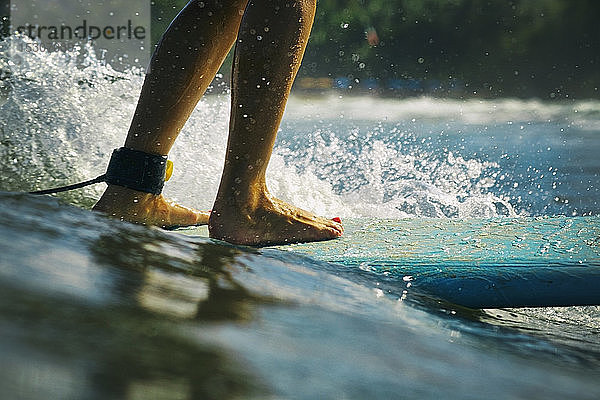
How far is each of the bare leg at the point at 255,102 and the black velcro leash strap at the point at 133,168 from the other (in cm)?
10

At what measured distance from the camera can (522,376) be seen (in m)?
0.38

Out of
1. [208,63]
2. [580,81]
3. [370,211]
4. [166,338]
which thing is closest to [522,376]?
[166,338]

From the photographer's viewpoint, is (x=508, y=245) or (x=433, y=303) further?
(x=508, y=245)

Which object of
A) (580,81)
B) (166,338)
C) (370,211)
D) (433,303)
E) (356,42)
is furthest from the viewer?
(580,81)

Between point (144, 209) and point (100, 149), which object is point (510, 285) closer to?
point (144, 209)

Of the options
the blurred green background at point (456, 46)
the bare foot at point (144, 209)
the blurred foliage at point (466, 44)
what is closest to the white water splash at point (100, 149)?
the bare foot at point (144, 209)

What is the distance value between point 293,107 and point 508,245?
7.56m

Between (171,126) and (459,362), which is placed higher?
(171,126)

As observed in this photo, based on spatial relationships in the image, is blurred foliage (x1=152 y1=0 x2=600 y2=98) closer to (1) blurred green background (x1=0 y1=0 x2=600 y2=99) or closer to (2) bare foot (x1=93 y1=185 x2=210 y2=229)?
(1) blurred green background (x1=0 y1=0 x2=600 y2=99)

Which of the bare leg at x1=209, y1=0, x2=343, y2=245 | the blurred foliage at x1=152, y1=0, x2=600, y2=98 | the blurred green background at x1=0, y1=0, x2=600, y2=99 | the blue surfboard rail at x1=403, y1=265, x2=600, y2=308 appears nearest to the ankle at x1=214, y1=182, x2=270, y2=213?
the bare leg at x1=209, y1=0, x2=343, y2=245

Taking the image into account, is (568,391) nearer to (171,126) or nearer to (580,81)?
(171,126)

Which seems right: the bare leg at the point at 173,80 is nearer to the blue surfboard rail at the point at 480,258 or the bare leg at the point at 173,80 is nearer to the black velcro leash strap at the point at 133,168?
the black velcro leash strap at the point at 133,168

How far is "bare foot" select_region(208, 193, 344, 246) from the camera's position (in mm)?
911

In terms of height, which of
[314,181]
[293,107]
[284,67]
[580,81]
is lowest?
[314,181]
